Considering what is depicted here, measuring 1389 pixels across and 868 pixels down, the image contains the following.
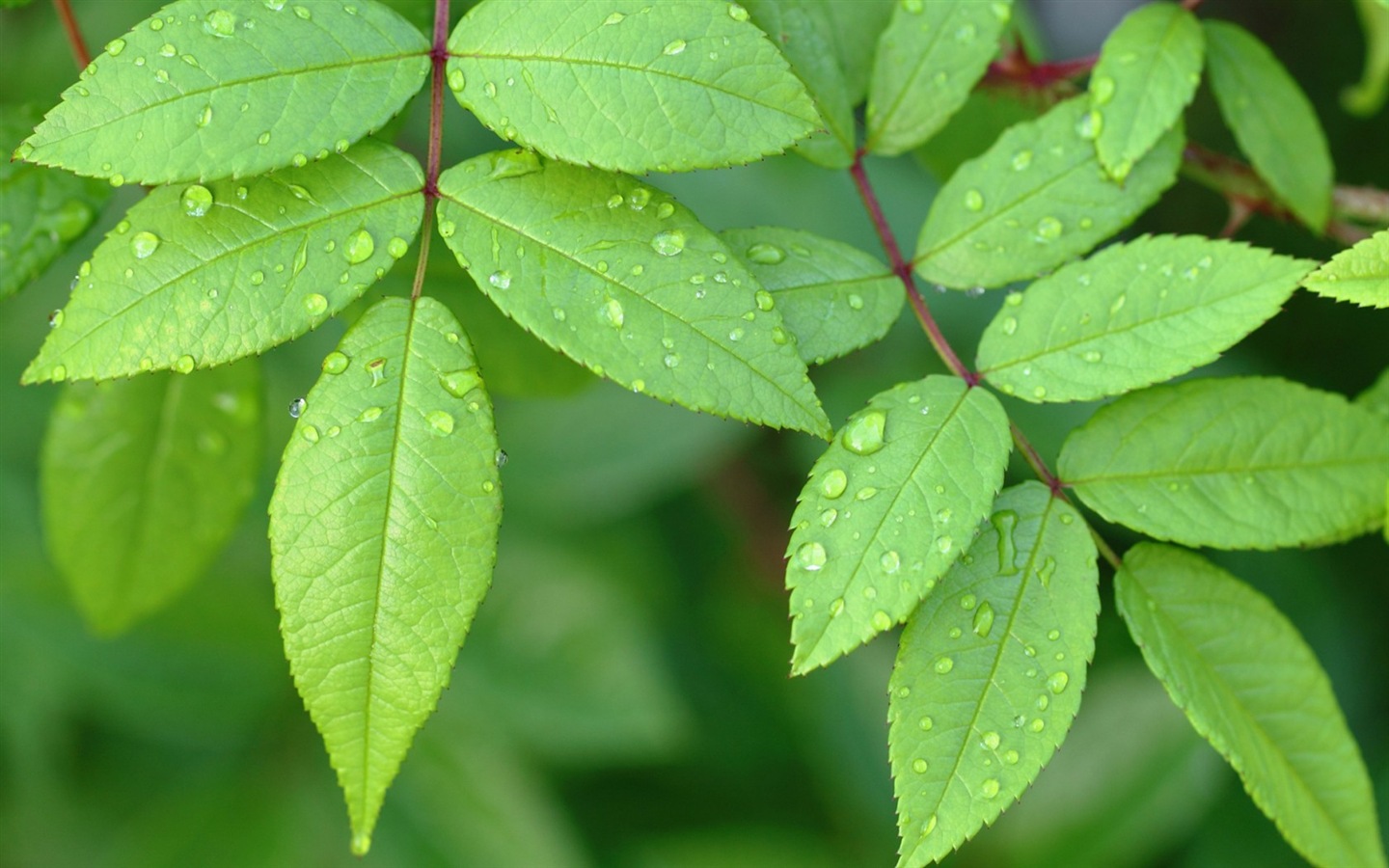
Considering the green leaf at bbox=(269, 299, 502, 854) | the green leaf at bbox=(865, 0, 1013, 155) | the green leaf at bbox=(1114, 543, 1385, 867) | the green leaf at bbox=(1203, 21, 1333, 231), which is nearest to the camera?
the green leaf at bbox=(269, 299, 502, 854)

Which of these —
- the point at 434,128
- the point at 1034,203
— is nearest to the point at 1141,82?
the point at 1034,203

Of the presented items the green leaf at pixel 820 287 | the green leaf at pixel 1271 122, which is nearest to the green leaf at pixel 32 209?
the green leaf at pixel 820 287

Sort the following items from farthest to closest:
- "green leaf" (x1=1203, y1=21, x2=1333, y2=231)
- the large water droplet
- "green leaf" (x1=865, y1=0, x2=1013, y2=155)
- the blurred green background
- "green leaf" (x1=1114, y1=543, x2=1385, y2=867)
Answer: the blurred green background
"green leaf" (x1=1203, y1=21, x2=1333, y2=231)
"green leaf" (x1=865, y1=0, x2=1013, y2=155)
"green leaf" (x1=1114, y1=543, x2=1385, y2=867)
the large water droplet

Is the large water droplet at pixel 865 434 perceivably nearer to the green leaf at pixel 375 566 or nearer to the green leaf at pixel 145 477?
the green leaf at pixel 375 566

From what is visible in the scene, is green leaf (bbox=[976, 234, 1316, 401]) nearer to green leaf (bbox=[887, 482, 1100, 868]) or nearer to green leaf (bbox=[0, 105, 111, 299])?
green leaf (bbox=[887, 482, 1100, 868])

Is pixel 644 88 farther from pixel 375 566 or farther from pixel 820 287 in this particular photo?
pixel 375 566

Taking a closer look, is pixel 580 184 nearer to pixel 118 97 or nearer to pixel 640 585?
pixel 118 97

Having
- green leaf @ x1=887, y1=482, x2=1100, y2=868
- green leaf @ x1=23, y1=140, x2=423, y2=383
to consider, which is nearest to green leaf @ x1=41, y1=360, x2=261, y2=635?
green leaf @ x1=23, y1=140, x2=423, y2=383

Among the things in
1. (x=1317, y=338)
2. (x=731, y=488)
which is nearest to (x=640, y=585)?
(x=731, y=488)
